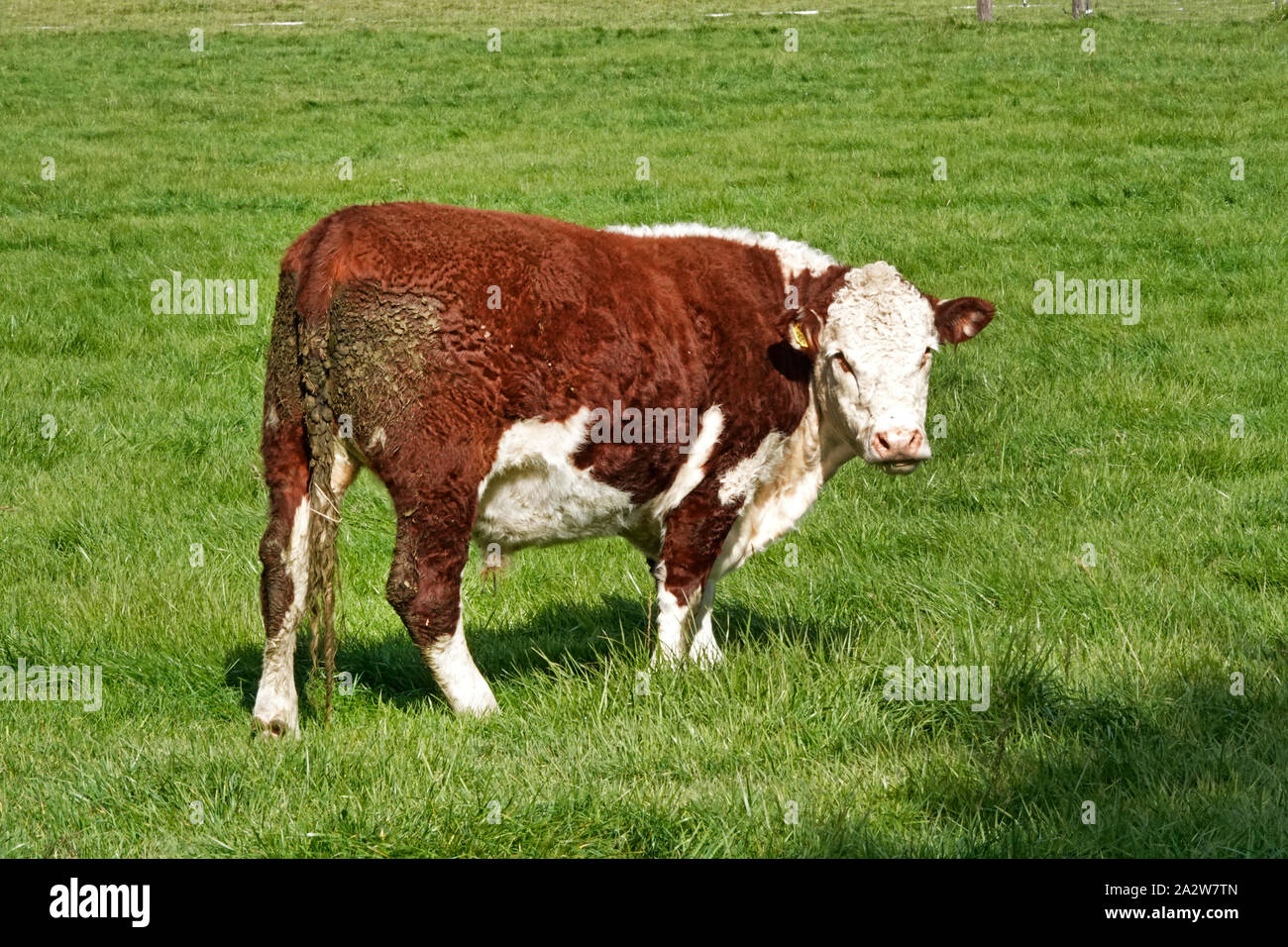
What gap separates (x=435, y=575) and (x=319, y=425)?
2.29ft

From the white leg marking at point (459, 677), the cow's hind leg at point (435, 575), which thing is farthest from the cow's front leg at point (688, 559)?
the cow's hind leg at point (435, 575)

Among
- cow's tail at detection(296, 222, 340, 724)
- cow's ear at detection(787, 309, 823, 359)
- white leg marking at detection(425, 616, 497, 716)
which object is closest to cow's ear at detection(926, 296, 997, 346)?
cow's ear at detection(787, 309, 823, 359)

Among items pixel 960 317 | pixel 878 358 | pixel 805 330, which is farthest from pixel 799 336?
pixel 960 317

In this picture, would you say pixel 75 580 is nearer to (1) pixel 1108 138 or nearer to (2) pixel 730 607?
(2) pixel 730 607

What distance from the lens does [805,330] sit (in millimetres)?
5555

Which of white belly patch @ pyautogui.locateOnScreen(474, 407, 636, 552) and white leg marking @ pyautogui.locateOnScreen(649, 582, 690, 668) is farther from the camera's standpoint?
white leg marking @ pyautogui.locateOnScreen(649, 582, 690, 668)

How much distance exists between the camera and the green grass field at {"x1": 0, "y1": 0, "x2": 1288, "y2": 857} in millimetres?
4172

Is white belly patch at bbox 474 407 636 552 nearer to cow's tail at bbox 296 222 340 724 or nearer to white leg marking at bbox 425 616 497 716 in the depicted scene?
white leg marking at bbox 425 616 497 716

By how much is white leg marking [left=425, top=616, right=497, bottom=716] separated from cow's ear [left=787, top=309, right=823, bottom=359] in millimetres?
1777

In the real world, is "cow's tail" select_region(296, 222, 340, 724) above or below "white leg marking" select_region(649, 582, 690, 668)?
above

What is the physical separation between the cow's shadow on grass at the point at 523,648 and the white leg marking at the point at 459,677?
275 mm

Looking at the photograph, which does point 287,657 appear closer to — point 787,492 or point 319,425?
point 319,425

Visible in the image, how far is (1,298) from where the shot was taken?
11.6 metres

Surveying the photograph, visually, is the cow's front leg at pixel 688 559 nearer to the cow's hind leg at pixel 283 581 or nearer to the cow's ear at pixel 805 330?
the cow's ear at pixel 805 330
